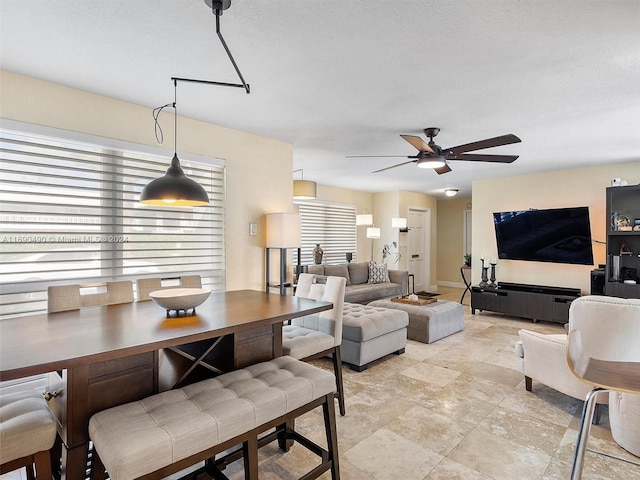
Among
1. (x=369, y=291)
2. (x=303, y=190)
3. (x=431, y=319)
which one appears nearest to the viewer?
(x=431, y=319)

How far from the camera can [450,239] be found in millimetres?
9391

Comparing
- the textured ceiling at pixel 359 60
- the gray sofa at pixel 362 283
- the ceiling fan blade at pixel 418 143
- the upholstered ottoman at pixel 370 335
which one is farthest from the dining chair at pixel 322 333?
the gray sofa at pixel 362 283

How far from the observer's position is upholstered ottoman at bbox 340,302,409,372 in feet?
11.4

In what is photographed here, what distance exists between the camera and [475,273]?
6.70 meters

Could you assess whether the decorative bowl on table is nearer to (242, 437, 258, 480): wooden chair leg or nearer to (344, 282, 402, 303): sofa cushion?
(242, 437, 258, 480): wooden chair leg

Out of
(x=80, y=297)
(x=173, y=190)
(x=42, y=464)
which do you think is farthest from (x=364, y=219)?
(x=42, y=464)

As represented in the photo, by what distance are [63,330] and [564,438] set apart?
3018 millimetres

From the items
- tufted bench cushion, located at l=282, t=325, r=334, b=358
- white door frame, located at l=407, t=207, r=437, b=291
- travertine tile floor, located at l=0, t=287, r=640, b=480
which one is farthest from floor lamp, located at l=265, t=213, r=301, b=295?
white door frame, located at l=407, t=207, r=437, b=291

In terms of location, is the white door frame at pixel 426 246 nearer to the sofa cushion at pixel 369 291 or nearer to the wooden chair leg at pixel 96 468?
the sofa cushion at pixel 369 291

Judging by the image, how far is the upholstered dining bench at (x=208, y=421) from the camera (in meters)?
1.21

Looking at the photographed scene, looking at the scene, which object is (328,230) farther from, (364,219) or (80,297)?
(80,297)

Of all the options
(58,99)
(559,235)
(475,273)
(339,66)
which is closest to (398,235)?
(475,273)

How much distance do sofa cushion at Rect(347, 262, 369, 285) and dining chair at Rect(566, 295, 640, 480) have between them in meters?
4.91

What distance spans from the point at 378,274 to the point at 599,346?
5.12 meters
